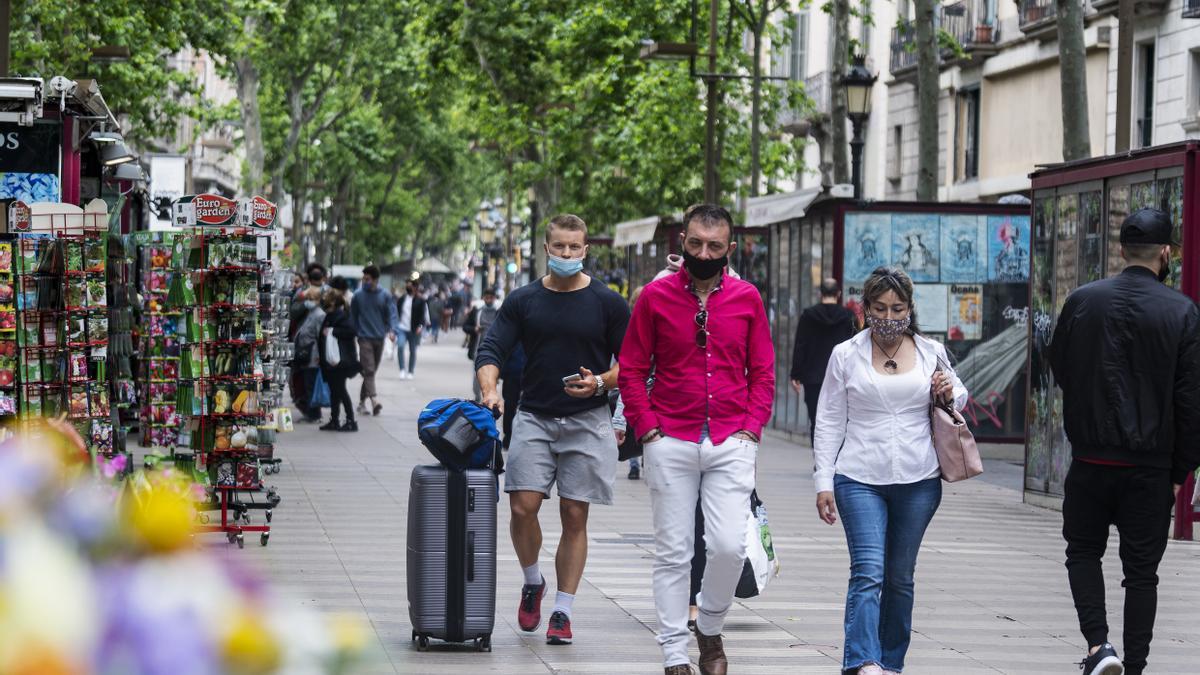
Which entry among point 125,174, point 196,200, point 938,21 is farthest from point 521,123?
point 196,200

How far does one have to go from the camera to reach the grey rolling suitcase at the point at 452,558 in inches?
310

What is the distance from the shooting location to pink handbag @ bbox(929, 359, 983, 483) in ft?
22.1

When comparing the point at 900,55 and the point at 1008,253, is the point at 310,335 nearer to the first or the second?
the point at 1008,253

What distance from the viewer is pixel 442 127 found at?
76438mm

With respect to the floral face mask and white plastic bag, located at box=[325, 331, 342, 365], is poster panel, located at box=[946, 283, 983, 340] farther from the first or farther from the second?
the floral face mask

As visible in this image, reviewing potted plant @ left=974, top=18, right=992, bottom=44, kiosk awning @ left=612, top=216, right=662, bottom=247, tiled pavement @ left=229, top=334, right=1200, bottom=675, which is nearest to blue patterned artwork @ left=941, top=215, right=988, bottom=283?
tiled pavement @ left=229, top=334, right=1200, bottom=675

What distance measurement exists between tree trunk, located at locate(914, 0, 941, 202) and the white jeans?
1708 centimetres

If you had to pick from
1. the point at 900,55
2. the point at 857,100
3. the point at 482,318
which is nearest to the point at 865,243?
the point at 857,100

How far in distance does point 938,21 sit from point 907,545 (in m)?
33.3

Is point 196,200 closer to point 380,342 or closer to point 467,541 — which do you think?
point 467,541

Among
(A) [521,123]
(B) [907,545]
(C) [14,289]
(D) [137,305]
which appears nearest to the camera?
(B) [907,545]

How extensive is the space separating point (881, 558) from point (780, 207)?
15707 millimetres

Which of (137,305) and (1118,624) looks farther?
(137,305)

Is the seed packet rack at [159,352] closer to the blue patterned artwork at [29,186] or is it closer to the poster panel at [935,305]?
the blue patterned artwork at [29,186]
